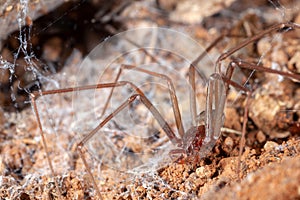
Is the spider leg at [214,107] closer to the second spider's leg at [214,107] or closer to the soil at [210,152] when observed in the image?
the second spider's leg at [214,107]

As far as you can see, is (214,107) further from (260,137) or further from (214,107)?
(260,137)

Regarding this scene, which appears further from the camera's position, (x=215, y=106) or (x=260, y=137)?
(x=260, y=137)

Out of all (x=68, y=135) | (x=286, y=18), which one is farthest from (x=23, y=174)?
(x=286, y=18)

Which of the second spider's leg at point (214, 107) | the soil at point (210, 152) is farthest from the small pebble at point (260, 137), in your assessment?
the second spider's leg at point (214, 107)

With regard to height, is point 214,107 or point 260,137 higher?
point 214,107

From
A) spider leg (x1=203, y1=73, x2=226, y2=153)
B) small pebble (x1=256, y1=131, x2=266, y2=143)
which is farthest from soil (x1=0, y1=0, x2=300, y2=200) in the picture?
spider leg (x1=203, y1=73, x2=226, y2=153)

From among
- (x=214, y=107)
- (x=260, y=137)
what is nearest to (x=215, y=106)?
(x=214, y=107)

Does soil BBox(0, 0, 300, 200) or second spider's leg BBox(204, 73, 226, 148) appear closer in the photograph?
soil BBox(0, 0, 300, 200)

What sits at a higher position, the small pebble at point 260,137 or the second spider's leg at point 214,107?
the second spider's leg at point 214,107

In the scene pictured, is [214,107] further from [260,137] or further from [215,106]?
[260,137]

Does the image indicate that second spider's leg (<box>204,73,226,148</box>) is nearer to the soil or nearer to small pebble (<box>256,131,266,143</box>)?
the soil
